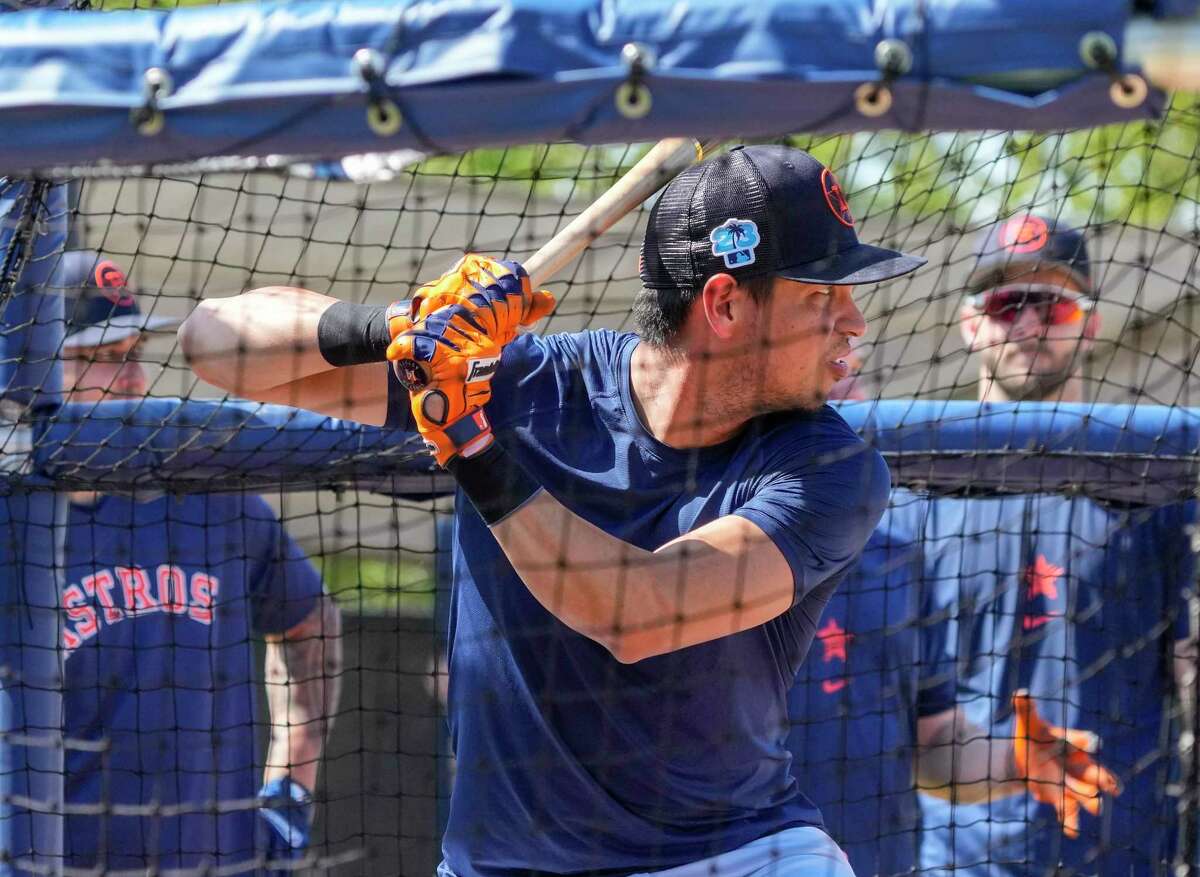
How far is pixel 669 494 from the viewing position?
2.81 m

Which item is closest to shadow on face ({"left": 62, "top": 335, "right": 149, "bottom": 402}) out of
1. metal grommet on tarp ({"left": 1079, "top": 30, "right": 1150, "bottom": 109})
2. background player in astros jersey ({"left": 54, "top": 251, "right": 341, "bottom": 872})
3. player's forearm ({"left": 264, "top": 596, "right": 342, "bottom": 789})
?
background player in astros jersey ({"left": 54, "top": 251, "right": 341, "bottom": 872})

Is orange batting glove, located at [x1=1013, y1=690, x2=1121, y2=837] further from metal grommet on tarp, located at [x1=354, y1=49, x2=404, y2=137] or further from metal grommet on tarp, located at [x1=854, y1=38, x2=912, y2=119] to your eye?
metal grommet on tarp, located at [x1=354, y1=49, x2=404, y2=137]

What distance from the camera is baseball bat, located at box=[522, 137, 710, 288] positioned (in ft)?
9.84

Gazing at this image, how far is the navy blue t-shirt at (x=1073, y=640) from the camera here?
3.95 m

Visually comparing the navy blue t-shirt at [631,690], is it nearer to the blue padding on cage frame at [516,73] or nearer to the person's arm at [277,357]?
the person's arm at [277,357]

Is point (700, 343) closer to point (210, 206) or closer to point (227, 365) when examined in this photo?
point (227, 365)

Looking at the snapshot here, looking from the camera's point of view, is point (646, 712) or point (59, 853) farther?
point (59, 853)

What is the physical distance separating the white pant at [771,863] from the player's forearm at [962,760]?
4.25 ft

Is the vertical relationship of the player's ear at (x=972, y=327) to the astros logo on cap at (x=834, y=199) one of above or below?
above

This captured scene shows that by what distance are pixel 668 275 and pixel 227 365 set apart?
32.0 inches

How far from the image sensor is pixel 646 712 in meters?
2.77

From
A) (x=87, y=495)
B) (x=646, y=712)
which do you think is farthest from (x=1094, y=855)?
(x=87, y=495)

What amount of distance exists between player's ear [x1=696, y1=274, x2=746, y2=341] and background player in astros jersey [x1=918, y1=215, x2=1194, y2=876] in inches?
52.0

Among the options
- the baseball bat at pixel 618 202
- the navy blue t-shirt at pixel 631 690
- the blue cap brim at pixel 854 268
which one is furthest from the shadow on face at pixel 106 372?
the blue cap brim at pixel 854 268
